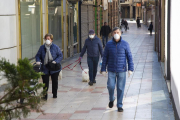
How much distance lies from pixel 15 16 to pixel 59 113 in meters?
5.39

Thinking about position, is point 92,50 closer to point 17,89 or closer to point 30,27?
point 30,27

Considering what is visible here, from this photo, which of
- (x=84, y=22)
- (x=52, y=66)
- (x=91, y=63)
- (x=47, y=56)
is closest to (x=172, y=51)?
(x=52, y=66)

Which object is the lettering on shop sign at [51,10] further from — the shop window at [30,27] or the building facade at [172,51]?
the building facade at [172,51]

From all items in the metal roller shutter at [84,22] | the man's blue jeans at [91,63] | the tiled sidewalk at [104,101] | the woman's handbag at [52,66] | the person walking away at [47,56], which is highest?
the metal roller shutter at [84,22]

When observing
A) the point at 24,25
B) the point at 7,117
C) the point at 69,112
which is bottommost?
the point at 69,112

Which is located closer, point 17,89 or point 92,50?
point 17,89

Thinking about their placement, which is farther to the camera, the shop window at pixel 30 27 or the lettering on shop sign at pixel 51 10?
the lettering on shop sign at pixel 51 10

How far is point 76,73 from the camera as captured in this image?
14391 mm

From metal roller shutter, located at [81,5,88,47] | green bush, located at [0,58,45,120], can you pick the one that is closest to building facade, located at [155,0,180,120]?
green bush, located at [0,58,45,120]

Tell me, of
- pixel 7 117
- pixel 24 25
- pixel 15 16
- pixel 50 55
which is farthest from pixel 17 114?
pixel 24 25

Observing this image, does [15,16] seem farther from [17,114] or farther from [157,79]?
[17,114]

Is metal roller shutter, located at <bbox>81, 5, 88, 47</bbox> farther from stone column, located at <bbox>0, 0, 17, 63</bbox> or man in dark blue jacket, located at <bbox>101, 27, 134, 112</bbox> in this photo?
man in dark blue jacket, located at <bbox>101, 27, 134, 112</bbox>

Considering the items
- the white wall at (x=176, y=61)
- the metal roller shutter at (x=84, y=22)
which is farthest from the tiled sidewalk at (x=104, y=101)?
the metal roller shutter at (x=84, y=22)

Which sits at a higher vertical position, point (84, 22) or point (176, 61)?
point (84, 22)
